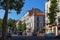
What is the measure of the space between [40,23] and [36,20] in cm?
269

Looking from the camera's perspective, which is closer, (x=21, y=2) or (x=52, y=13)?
(x=21, y=2)

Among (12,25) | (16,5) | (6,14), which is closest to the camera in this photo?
(6,14)

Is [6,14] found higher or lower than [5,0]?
lower

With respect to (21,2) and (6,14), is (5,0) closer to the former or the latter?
(6,14)

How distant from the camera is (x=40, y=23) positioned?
10644 centimetres

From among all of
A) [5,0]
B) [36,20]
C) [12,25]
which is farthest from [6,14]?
[36,20]

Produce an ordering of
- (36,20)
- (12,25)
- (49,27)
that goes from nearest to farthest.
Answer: (49,27) < (12,25) < (36,20)

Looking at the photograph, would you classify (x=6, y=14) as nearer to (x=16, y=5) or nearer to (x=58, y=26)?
A: (x=16, y=5)

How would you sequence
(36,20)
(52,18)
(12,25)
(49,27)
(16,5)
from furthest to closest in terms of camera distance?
1. (36,20)
2. (12,25)
3. (49,27)
4. (52,18)
5. (16,5)

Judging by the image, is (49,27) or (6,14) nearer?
(6,14)

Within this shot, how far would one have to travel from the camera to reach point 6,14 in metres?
22.1

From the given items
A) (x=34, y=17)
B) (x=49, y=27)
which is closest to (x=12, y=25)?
(x=34, y=17)

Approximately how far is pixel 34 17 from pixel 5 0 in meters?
83.1

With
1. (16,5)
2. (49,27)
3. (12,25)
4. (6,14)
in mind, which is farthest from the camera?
(12,25)
